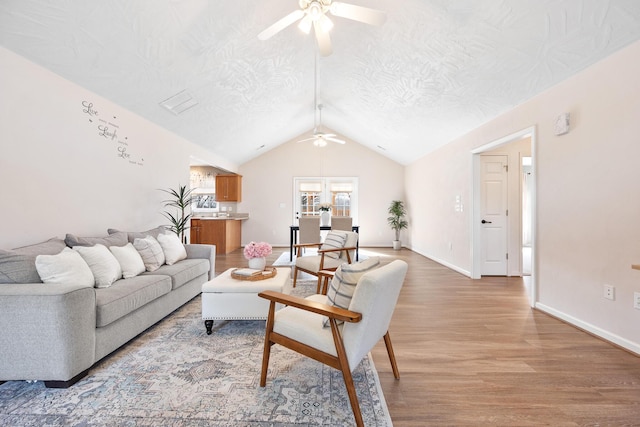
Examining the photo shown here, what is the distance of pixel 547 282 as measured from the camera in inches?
118

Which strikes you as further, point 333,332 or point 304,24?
point 304,24

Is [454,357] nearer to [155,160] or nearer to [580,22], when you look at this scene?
[580,22]

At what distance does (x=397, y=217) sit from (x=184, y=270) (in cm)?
595

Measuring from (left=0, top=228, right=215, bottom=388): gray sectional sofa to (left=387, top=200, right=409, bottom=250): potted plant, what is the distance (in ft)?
21.2

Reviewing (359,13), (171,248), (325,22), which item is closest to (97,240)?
(171,248)

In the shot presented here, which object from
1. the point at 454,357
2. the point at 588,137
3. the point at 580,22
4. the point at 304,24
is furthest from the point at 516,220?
the point at 304,24

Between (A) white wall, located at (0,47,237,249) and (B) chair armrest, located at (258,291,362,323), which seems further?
(A) white wall, located at (0,47,237,249)

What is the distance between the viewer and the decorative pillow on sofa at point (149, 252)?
290cm

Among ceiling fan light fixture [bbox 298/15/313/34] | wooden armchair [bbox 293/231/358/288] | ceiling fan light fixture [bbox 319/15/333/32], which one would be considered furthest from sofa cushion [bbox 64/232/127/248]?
ceiling fan light fixture [bbox 319/15/333/32]

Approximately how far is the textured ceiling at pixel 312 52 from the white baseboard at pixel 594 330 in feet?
7.63

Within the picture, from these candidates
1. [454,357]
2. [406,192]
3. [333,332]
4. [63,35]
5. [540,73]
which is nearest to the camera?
[333,332]

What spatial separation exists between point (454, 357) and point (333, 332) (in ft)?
4.07

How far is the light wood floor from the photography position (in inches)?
58.9

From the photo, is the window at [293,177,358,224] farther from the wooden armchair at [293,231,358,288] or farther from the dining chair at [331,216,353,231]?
the wooden armchair at [293,231,358,288]
